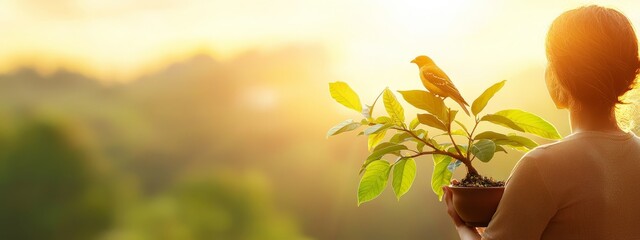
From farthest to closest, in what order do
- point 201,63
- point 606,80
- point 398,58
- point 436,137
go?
point 201,63, point 398,58, point 436,137, point 606,80

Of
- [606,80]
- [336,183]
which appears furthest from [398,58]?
[606,80]

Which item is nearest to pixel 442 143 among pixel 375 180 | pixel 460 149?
pixel 460 149

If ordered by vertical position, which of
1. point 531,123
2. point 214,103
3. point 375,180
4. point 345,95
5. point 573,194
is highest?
point 214,103

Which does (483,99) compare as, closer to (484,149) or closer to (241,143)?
(484,149)

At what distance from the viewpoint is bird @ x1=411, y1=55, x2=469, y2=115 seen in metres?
0.97

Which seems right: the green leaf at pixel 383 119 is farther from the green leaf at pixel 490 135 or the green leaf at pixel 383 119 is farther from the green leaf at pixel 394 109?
the green leaf at pixel 490 135

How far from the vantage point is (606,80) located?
32.9 inches

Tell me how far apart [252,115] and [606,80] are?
1.74 meters

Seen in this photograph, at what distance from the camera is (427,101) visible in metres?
1.00

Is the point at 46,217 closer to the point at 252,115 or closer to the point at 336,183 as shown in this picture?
the point at 252,115

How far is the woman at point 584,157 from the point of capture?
2.63 feet

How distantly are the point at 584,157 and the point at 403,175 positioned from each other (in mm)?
375

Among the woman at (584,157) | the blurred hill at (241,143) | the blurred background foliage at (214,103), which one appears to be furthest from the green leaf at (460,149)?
the blurred hill at (241,143)

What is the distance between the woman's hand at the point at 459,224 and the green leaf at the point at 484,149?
8cm
